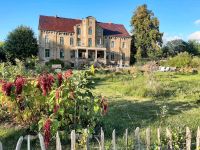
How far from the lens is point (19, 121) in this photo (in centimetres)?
716

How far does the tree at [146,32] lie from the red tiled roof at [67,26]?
8.66 feet

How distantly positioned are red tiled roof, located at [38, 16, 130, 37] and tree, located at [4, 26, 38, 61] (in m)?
2.76

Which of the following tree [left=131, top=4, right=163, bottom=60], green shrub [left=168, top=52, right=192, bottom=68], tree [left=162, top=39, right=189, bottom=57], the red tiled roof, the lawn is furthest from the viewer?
tree [left=162, top=39, right=189, bottom=57]

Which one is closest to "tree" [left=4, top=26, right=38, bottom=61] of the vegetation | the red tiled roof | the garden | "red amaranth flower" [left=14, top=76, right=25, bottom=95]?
the red tiled roof

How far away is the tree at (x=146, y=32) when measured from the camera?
2322 inches

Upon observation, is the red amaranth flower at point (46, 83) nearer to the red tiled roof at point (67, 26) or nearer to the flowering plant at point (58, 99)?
the flowering plant at point (58, 99)

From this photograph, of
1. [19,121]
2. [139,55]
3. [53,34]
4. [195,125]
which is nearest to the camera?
[19,121]

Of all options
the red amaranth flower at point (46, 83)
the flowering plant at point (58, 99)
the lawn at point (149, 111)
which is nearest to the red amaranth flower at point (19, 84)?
the flowering plant at point (58, 99)

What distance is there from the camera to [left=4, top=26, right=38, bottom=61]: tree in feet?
155

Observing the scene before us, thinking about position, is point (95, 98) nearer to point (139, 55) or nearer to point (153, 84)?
point (153, 84)

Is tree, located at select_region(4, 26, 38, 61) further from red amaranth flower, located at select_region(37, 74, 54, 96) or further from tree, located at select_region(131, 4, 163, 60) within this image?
red amaranth flower, located at select_region(37, 74, 54, 96)

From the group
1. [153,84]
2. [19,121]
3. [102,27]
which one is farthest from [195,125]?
[102,27]

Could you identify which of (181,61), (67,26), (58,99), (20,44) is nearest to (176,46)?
(67,26)

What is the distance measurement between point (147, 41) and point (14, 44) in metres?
24.3
